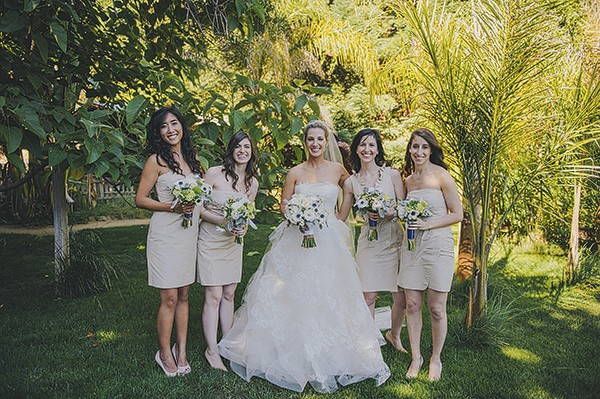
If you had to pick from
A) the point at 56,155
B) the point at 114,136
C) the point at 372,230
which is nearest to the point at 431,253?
the point at 372,230

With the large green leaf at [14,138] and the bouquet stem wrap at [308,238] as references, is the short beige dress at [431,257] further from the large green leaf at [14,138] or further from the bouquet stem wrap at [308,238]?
the large green leaf at [14,138]

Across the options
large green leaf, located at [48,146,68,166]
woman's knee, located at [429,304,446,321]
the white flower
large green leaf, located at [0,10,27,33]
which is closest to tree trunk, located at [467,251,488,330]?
woman's knee, located at [429,304,446,321]

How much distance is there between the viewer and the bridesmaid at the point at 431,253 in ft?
11.0

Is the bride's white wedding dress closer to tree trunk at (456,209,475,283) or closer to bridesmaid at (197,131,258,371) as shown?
bridesmaid at (197,131,258,371)

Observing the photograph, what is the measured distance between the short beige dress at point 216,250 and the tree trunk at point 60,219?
3000 mm

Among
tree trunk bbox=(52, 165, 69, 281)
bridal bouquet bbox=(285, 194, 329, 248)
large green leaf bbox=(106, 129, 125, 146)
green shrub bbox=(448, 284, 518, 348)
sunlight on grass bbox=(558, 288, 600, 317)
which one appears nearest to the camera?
large green leaf bbox=(106, 129, 125, 146)

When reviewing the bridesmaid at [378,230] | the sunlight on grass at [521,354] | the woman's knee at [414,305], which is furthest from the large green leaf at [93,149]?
the sunlight on grass at [521,354]

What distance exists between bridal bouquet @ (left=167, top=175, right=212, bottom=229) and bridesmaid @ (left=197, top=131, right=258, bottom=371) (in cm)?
31

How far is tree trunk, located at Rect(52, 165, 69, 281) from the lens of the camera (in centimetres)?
530

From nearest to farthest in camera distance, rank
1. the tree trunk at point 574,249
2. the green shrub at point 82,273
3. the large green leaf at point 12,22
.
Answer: the large green leaf at point 12,22 < the green shrub at point 82,273 < the tree trunk at point 574,249

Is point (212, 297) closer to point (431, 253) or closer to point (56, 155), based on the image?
point (56, 155)

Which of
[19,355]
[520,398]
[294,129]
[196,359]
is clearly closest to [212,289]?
[196,359]

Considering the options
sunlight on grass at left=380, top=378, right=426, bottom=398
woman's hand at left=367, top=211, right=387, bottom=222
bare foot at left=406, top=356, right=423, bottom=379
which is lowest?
sunlight on grass at left=380, top=378, right=426, bottom=398

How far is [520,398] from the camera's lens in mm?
3186
